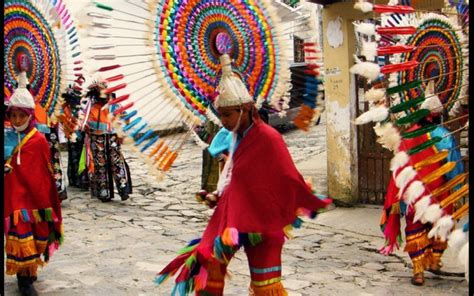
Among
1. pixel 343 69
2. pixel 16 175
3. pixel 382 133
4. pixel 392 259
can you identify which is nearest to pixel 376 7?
pixel 382 133

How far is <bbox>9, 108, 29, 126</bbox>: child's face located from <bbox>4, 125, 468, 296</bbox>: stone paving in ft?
4.46

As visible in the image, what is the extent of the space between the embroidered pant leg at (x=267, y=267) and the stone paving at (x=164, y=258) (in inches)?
57.8

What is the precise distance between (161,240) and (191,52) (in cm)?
349

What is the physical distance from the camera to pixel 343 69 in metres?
8.11

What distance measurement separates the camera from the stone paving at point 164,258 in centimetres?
523

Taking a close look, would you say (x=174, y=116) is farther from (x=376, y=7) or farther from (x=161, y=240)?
(x=161, y=240)

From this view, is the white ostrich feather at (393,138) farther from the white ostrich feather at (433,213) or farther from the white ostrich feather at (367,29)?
the white ostrich feather at (367,29)

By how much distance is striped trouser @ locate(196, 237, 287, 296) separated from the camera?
367cm

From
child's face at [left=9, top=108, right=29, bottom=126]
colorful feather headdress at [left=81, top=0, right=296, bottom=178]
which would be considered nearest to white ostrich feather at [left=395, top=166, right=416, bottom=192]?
colorful feather headdress at [left=81, top=0, right=296, bottom=178]

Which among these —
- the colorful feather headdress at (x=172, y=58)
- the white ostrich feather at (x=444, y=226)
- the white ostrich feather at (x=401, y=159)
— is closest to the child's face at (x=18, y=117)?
the colorful feather headdress at (x=172, y=58)

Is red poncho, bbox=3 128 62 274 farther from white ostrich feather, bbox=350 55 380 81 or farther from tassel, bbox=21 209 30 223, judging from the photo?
white ostrich feather, bbox=350 55 380 81

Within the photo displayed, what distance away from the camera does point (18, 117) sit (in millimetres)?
5004

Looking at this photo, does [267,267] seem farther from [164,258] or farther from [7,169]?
[164,258]

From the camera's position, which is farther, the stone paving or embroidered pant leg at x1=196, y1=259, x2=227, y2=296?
the stone paving
